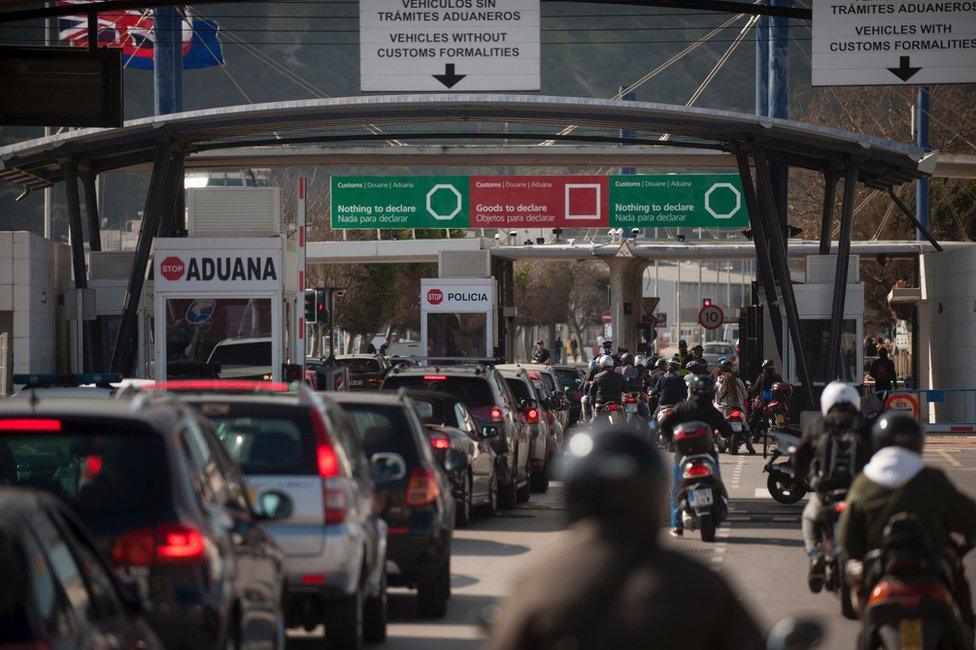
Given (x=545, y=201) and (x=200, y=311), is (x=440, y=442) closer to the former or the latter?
(x=200, y=311)

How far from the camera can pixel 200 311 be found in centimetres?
2483

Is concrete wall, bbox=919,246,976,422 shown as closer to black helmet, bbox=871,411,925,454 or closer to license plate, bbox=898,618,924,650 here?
black helmet, bbox=871,411,925,454

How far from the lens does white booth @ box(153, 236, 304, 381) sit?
966 inches

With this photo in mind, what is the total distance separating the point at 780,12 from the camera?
56.3 feet

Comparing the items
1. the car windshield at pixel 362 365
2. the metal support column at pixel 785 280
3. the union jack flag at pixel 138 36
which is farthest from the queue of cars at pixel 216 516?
the union jack flag at pixel 138 36

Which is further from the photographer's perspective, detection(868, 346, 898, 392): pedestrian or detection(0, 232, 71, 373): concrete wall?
detection(868, 346, 898, 392): pedestrian

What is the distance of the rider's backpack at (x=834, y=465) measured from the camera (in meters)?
11.6

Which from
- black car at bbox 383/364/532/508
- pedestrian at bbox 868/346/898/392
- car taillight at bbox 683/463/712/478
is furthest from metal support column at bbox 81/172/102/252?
car taillight at bbox 683/463/712/478

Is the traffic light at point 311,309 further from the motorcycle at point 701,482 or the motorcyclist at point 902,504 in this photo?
the motorcyclist at point 902,504

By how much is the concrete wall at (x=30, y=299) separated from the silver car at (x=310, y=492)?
17.0 meters

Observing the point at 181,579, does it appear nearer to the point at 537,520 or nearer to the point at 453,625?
the point at 453,625

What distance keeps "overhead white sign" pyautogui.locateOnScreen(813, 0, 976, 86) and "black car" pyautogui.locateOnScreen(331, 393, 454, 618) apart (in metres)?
10.9

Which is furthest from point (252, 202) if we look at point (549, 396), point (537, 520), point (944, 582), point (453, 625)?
point (944, 582)

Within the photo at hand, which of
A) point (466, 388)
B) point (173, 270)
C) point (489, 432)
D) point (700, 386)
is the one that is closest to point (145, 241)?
point (173, 270)
